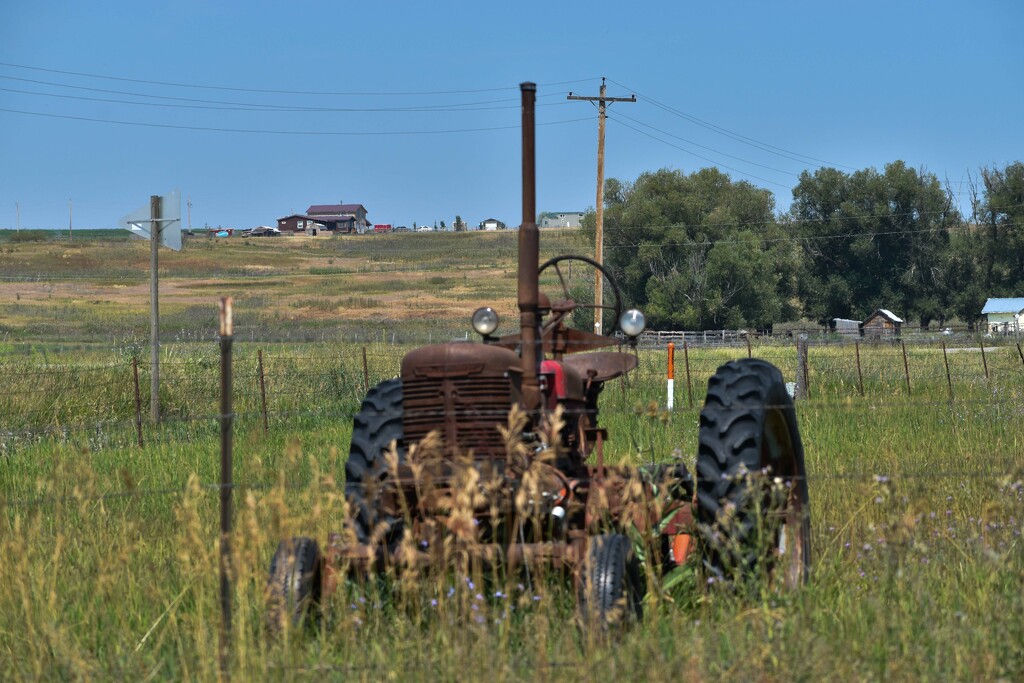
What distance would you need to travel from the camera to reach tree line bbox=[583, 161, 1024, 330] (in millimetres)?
60938

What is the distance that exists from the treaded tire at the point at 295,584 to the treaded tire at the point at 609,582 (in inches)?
42.1

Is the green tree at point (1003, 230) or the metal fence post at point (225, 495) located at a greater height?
the green tree at point (1003, 230)

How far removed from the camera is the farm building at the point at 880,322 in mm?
61572

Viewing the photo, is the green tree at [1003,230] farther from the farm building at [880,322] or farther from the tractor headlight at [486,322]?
the tractor headlight at [486,322]

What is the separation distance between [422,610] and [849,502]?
11.9 ft

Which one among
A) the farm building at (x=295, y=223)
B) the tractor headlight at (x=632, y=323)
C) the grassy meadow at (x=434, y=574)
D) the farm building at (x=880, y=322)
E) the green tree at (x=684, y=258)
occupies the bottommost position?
the grassy meadow at (x=434, y=574)

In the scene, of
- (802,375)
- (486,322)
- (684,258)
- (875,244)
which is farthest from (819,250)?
(486,322)

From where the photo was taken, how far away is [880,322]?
211 feet

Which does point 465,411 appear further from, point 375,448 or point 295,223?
point 295,223

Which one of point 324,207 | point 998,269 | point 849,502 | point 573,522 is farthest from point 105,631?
point 324,207

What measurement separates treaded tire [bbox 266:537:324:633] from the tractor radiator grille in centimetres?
73

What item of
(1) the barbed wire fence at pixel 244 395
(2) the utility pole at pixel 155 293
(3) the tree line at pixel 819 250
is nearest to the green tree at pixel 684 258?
(3) the tree line at pixel 819 250

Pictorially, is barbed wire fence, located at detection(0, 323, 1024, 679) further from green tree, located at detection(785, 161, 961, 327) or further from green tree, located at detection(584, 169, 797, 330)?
green tree, located at detection(785, 161, 961, 327)

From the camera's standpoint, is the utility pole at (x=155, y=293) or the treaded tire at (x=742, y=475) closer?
the treaded tire at (x=742, y=475)
